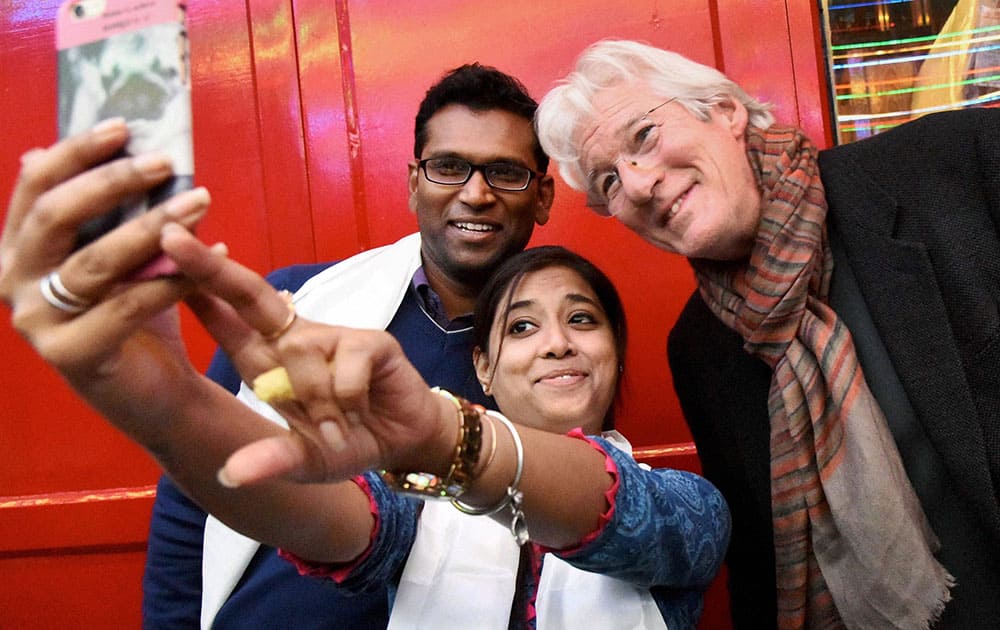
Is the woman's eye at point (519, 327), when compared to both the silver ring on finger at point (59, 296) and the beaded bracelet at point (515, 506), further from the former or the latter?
the silver ring on finger at point (59, 296)

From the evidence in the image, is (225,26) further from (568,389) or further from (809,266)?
(809,266)

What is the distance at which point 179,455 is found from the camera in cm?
71

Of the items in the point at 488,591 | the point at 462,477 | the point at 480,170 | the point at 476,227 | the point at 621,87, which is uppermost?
the point at 621,87

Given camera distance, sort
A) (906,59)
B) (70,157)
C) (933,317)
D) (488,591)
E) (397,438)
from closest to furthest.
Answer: (70,157)
(397,438)
(488,591)
(933,317)
(906,59)

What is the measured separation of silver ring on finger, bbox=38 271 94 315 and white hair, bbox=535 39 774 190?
1.05 meters

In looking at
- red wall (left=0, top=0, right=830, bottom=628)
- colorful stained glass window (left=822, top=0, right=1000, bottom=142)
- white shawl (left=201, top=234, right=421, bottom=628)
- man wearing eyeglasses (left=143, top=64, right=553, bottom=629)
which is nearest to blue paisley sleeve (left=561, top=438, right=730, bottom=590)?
man wearing eyeglasses (left=143, top=64, right=553, bottom=629)

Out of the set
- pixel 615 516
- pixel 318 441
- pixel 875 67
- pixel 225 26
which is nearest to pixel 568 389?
pixel 615 516

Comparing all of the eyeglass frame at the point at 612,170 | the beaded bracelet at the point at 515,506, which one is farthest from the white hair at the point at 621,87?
the beaded bracelet at the point at 515,506

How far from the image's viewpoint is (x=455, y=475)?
77cm

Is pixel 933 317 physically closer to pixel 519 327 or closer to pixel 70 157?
pixel 519 327

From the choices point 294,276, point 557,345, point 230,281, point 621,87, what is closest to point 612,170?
point 621,87

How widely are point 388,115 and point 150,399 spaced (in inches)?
56.3

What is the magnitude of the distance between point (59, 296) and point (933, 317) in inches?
44.7

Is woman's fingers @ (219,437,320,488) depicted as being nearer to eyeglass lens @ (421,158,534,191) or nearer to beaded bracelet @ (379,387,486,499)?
beaded bracelet @ (379,387,486,499)
